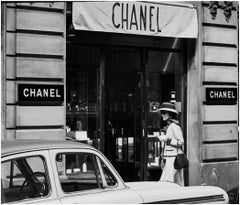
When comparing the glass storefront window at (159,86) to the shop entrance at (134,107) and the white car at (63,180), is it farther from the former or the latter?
the white car at (63,180)

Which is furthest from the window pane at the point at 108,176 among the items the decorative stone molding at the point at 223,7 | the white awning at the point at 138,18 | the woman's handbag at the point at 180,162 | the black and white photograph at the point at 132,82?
the decorative stone molding at the point at 223,7

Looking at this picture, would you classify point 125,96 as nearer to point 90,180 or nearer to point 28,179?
point 90,180

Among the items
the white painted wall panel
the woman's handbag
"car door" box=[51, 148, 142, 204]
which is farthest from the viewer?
the white painted wall panel

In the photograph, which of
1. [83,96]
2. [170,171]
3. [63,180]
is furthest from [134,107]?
[63,180]

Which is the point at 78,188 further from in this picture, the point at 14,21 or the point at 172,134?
the point at 14,21

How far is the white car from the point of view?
192 inches

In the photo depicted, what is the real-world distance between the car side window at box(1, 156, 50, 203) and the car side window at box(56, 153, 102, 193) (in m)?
0.25

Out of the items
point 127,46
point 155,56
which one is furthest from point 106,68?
point 155,56

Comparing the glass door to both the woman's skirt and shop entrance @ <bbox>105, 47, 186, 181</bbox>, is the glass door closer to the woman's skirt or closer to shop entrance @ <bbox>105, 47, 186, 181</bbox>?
shop entrance @ <bbox>105, 47, 186, 181</bbox>

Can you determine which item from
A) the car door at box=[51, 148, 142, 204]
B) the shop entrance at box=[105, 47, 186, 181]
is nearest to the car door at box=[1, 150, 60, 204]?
the car door at box=[51, 148, 142, 204]

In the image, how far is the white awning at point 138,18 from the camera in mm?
10398

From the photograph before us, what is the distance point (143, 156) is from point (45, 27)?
3.72 meters

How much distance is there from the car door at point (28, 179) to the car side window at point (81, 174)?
0.23 metres

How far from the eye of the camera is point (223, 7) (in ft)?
41.0
